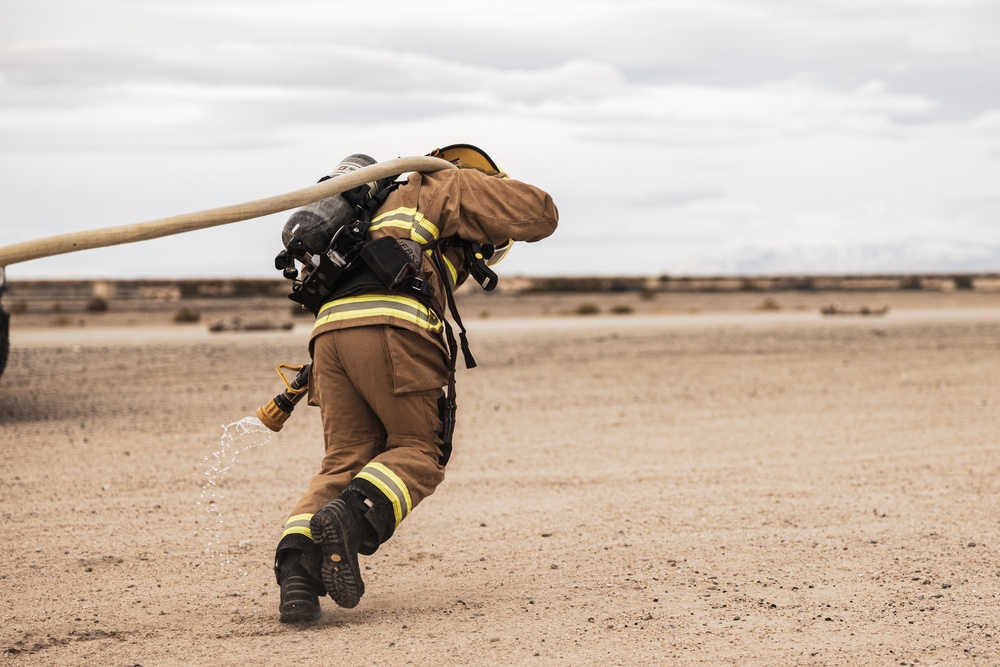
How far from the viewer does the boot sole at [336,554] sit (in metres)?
4.32

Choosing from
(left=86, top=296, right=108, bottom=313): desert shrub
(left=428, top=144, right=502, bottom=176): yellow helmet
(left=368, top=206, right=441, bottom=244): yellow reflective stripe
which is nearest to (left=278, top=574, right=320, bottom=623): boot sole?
(left=368, top=206, right=441, bottom=244): yellow reflective stripe

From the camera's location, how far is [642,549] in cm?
601

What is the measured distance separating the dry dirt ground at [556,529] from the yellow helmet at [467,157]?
1934 millimetres

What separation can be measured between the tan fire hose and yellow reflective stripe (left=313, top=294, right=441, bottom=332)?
44 centimetres

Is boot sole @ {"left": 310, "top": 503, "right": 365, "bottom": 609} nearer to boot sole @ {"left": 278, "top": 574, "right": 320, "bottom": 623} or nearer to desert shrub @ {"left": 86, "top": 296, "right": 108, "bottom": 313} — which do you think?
boot sole @ {"left": 278, "top": 574, "right": 320, "bottom": 623}

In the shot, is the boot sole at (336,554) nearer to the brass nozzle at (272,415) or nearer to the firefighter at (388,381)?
the firefighter at (388,381)

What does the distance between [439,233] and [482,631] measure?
5.34ft

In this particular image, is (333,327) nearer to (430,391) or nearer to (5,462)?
(430,391)

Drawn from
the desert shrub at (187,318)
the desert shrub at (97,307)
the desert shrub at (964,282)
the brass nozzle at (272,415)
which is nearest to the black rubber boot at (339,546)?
the brass nozzle at (272,415)

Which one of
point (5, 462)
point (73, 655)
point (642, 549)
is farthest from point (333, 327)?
point (5, 462)

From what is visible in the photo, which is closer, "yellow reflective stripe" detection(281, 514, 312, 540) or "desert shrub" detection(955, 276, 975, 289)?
"yellow reflective stripe" detection(281, 514, 312, 540)

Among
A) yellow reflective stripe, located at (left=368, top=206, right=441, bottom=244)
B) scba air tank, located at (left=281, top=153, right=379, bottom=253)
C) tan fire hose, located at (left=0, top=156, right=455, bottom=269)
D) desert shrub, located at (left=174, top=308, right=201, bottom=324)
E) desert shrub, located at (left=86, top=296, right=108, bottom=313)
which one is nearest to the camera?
tan fire hose, located at (left=0, top=156, right=455, bottom=269)

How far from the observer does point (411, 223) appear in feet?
15.4

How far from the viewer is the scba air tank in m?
4.59
